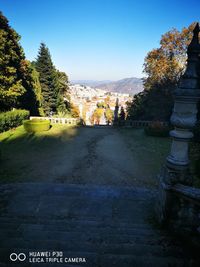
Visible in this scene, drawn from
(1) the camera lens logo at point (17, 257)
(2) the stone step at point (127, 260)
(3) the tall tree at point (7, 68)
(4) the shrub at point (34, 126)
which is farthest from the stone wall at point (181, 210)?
(3) the tall tree at point (7, 68)

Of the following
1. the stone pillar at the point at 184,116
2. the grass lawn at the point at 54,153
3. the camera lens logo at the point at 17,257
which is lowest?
the grass lawn at the point at 54,153

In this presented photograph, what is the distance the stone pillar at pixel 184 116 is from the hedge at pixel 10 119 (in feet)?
46.3

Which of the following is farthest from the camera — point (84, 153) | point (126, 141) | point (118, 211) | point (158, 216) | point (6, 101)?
point (6, 101)

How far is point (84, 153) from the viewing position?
32.3 feet

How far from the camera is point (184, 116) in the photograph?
8.16 ft

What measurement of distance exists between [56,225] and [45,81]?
973 inches

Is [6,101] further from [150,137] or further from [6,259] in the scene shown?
[6,259]

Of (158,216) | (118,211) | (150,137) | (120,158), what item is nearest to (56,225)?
(118,211)

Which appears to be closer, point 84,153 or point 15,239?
→ point 15,239

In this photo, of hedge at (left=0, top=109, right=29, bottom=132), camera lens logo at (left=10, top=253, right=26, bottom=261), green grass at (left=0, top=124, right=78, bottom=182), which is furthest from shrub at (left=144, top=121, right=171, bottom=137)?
camera lens logo at (left=10, top=253, right=26, bottom=261)

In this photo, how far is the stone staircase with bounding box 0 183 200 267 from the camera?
2188mm

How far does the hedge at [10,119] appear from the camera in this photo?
13.7 metres

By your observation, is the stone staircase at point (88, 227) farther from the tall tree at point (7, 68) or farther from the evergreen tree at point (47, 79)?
the evergreen tree at point (47, 79)

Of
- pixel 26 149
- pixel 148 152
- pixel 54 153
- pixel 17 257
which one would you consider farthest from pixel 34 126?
pixel 17 257
